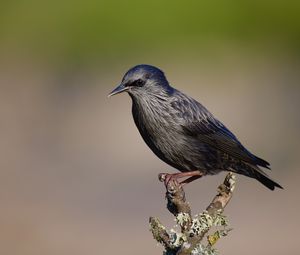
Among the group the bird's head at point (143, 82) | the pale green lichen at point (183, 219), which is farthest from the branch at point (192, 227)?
the bird's head at point (143, 82)

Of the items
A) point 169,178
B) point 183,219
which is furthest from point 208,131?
point 183,219

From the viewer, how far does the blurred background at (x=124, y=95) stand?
14445mm

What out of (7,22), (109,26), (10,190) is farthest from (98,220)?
(7,22)

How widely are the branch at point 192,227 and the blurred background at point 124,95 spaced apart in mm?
7581

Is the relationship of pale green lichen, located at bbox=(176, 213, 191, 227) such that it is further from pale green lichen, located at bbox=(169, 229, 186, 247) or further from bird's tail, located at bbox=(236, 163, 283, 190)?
bird's tail, located at bbox=(236, 163, 283, 190)

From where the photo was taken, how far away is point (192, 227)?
214 inches

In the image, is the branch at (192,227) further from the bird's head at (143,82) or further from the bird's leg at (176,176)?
the bird's head at (143,82)

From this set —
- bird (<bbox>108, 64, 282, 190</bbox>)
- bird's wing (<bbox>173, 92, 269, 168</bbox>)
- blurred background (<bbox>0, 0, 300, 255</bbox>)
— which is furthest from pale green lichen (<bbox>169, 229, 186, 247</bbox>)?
blurred background (<bbox>0, 0, 300, 255</bbox>)

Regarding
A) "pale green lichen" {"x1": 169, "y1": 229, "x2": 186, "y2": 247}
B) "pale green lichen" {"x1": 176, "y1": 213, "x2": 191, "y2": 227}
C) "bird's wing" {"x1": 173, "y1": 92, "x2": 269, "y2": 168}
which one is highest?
"bird's wing" {"x1": 173, "y1": 92, "x2": 269, "y2": 168}

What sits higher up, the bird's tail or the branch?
Answer: the bird's tail

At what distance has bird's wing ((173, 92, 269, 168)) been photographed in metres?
6.96

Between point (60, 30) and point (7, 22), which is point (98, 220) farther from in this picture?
point (7, 22)

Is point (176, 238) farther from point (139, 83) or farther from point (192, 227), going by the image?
point (139, 83)

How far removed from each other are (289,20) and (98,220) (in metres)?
6.25
